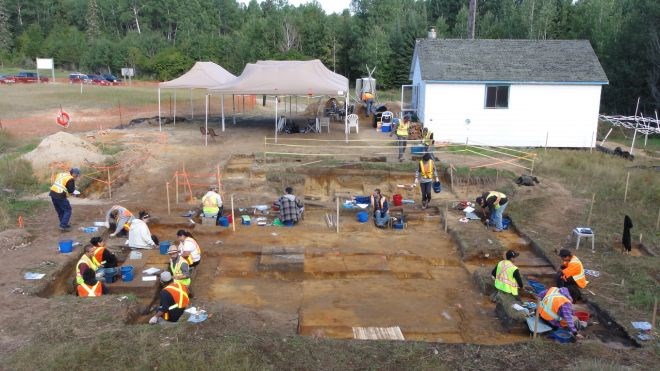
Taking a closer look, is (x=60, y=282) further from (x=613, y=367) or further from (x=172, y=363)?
(x=613, y=367)

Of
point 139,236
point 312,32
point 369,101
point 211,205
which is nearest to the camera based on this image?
point 139,236

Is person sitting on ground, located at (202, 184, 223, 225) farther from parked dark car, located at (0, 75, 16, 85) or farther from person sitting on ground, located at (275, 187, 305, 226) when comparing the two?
parked dark car, located at (0, 75, 16, 85)

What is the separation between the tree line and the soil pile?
101 feet

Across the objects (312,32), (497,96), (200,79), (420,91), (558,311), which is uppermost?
(312,32)

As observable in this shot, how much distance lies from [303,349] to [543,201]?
36.1ft

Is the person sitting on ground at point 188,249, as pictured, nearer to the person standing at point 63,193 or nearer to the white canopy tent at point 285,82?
the person standing at point 63,193

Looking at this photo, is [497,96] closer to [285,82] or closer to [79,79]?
[285,82]

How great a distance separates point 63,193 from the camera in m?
12.6

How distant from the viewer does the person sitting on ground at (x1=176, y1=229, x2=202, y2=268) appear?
10.6 meters

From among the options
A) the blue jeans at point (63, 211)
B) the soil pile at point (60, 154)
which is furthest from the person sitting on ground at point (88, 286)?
the soil pile at point (60, 154)

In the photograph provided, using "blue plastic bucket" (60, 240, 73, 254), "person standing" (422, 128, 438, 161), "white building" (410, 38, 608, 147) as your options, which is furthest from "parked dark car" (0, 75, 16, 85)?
"blue plastic bucket" (60, 240, 73, 254)

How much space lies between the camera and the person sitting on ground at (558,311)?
27.4 ft

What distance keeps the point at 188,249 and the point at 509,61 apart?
1884 cm

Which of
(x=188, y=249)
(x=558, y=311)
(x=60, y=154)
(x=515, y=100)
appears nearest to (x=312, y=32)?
(x=515, y=100)
